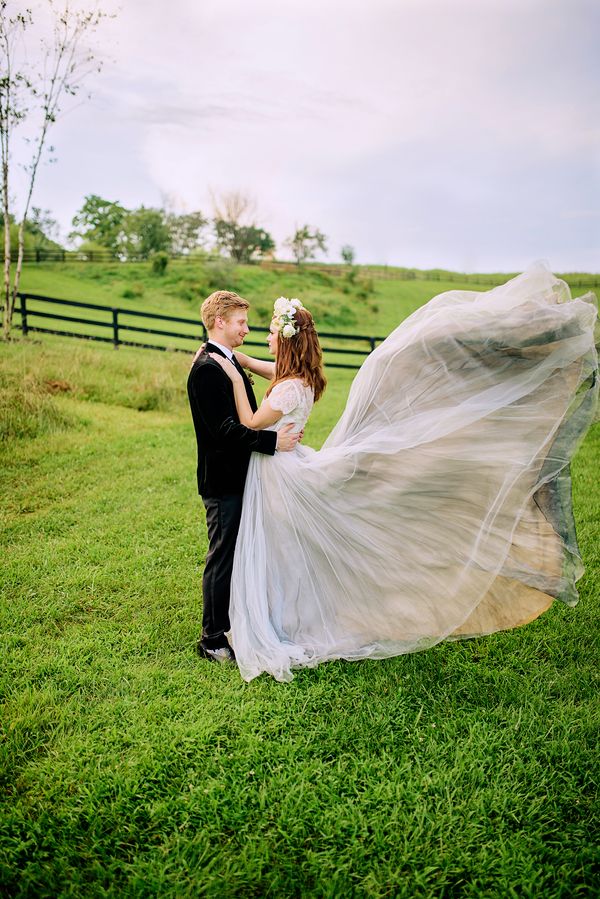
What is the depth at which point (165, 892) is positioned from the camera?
8.41ft

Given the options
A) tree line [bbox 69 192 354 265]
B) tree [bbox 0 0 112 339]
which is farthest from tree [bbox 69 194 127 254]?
tree [bbox 0 0 112 339]

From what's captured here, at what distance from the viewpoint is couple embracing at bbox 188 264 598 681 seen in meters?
3.91

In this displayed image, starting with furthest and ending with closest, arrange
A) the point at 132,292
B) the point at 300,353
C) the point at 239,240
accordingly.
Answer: the point at 239,240 < the point at 132,292 < the point at 300,353

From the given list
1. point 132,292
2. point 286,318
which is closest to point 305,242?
point 132,292

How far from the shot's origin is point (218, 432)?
4.04 metres

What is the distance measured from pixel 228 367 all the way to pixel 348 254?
4886 cm

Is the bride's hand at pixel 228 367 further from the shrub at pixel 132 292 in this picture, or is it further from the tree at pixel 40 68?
the shrub at pixel 132 292

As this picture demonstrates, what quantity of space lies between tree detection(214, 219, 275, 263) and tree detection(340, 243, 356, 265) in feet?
20.1

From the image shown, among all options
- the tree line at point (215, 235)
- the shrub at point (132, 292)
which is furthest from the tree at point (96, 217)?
the shrub at point (132, 292)

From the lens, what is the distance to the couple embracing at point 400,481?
154 inches

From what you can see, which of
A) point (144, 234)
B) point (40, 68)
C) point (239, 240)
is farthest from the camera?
point (239, 240)

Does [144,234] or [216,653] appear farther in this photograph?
[144,234]

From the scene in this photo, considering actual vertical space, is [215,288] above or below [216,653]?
above

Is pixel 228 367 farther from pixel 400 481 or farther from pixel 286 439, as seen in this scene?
pixel 400 481
